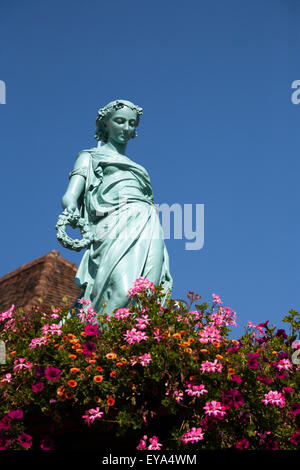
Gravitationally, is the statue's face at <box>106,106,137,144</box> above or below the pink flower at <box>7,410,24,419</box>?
above

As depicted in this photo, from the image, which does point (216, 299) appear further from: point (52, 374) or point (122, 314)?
point (52, 374)

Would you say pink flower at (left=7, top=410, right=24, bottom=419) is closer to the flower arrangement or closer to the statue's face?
the flower arrangement

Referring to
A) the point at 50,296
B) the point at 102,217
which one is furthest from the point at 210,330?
the point at 50,296

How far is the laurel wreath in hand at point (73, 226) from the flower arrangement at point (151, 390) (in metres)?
2.00

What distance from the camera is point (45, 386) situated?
14.6 feet

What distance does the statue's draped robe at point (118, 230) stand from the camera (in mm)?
6621

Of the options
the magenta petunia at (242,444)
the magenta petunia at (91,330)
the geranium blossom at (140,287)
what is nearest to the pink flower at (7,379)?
the magenta petunia at (91,330)

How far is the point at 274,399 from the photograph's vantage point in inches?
172

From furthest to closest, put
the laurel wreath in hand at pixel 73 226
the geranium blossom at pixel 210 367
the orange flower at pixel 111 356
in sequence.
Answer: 1. the laurel wreath in hand at pixel 73 226
2. the orange flower at pixel 111 356
3. the geranium blossom at pixel 210 367

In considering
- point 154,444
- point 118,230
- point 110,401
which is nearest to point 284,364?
point 154,444

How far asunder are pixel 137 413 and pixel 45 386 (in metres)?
0.70

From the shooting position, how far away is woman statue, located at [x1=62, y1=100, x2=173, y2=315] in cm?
662

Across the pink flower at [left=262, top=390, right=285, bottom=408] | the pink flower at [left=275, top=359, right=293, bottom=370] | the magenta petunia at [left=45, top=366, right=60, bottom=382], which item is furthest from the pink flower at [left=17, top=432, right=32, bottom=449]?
the pink flower at [left=275, top=359, right=293, bottom=370]

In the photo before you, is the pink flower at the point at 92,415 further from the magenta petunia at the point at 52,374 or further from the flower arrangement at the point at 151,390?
the magenta petunia at the point at 52,374
